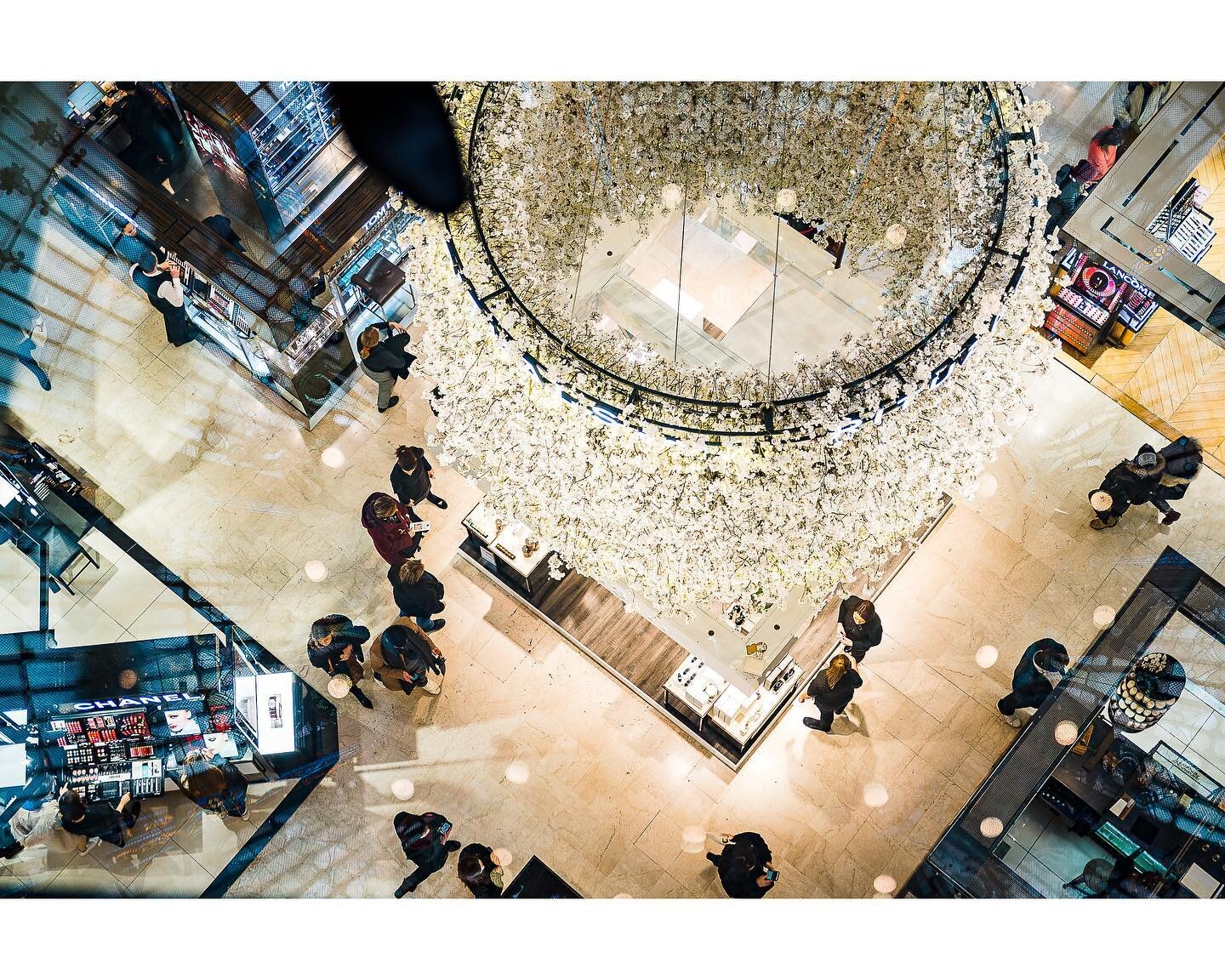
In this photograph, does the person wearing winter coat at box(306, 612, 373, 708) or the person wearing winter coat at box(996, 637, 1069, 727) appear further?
the person wearing winter coat at box(306, 612, 373, 708)

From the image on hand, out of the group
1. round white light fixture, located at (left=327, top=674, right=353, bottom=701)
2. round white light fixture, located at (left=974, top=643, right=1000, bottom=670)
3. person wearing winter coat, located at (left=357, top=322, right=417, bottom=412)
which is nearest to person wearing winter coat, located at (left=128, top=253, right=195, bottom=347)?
person wearing winter coat, located at (left=357, top=322, right=417, bottom=412)

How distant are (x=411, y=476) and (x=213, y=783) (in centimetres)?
277

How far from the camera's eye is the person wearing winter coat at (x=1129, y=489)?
428 inches

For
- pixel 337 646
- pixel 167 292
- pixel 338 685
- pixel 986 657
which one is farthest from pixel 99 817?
pixel 986 657

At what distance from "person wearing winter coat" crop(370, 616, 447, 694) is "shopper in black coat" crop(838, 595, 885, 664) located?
314 cm

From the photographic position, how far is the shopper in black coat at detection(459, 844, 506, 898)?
9.99 metres

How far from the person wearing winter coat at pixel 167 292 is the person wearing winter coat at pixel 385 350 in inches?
59.4

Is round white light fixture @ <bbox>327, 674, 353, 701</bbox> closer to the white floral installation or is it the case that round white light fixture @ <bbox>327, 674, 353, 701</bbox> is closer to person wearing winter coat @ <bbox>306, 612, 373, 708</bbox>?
person wearing winter coat @ <bbox>306, 612, 373, 708</bbox>

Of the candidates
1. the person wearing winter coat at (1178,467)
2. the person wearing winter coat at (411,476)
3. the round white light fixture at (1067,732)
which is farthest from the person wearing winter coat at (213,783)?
the person wearing winter coat at (1178,467)

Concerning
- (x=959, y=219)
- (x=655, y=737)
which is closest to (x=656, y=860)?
(x=655, y=737)

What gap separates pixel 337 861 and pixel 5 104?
645 cm

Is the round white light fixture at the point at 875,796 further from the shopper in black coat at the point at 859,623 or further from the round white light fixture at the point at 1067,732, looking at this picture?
the round white light fixture at the point at 1067,732

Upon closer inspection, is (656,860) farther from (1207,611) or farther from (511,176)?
(511,176)

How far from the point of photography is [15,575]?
1098cm
